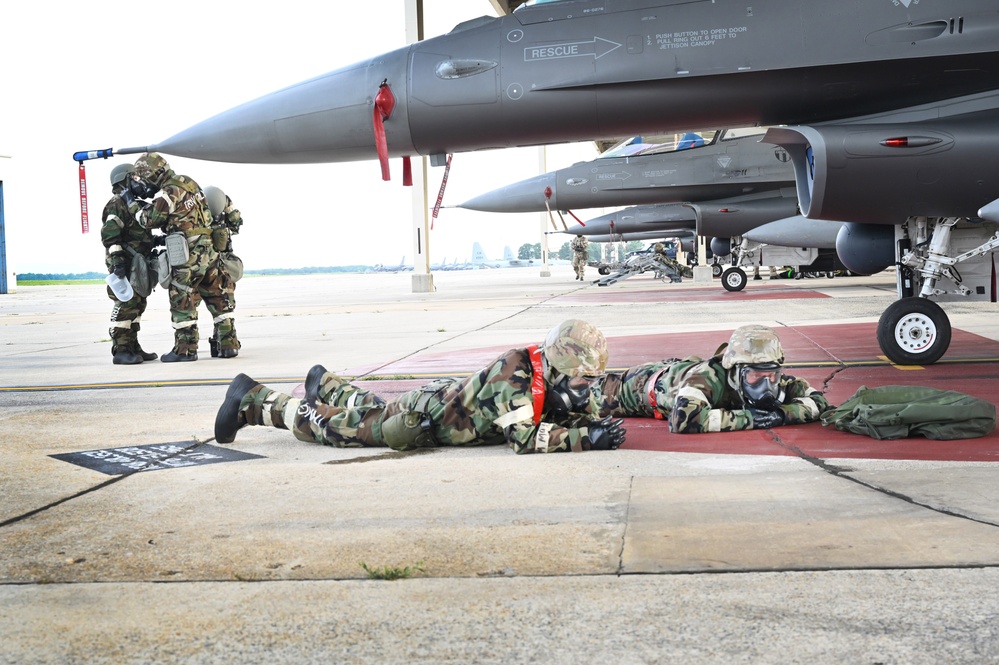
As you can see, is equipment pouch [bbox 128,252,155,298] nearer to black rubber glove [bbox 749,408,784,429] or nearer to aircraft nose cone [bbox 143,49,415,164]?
aircraft nose cone [bbox 143,49,415,164]

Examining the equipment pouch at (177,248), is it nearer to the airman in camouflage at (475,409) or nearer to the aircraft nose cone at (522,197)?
the airman in camouflage at (475,409)

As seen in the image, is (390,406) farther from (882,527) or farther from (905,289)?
(905,289)

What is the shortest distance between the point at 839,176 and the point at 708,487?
11.7 feet

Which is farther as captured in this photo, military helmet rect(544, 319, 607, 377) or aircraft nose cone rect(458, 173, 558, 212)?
aircraft nose cone rect(458, 173, 558, 212)

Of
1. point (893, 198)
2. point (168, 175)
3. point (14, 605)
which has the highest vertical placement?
point (168, 175)

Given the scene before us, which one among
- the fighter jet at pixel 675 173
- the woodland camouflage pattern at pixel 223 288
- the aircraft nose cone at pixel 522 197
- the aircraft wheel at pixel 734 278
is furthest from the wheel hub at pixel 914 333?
the aircraft nose cone at pixel 522 197

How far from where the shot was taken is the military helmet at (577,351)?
3848mm

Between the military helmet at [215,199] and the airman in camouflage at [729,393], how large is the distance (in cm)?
569

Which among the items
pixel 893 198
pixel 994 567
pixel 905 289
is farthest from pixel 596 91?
pixel 994 567

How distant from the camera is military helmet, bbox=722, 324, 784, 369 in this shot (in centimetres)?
421

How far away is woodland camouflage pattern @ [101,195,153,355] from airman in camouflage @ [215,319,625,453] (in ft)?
15.6

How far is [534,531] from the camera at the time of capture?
109 inches

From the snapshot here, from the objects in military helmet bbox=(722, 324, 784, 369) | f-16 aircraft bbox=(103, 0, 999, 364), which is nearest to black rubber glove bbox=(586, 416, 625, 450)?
military helmet bbox=(722, 324, 784, 369)

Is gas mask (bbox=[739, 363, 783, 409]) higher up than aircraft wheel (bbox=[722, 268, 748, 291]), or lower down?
lower down
